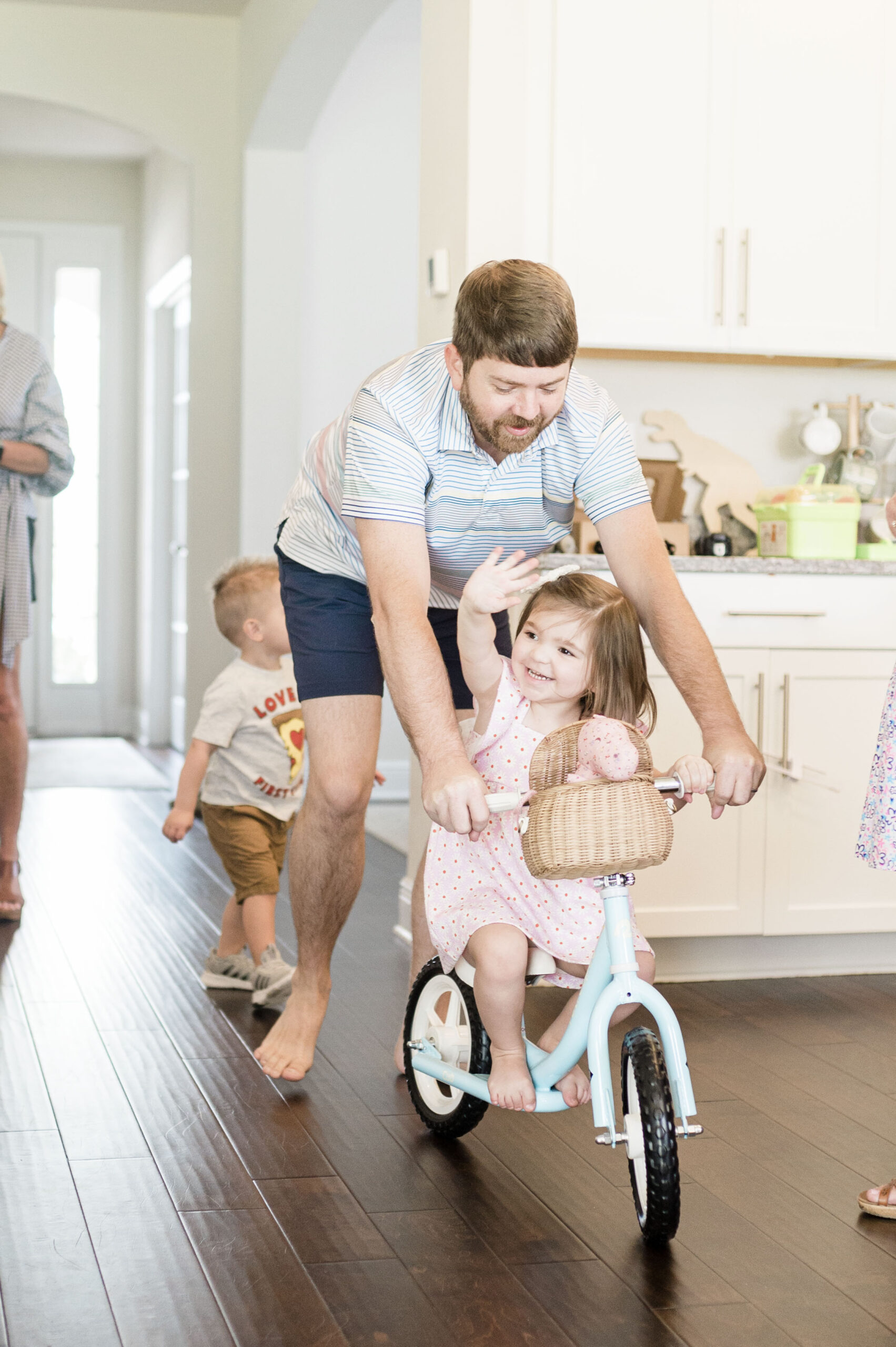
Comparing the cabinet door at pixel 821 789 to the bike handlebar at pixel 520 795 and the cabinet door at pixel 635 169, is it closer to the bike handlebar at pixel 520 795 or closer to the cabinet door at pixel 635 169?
the cabinet door at pixel 635 169

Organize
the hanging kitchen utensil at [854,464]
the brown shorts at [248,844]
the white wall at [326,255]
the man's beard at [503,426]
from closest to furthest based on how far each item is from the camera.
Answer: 1. the man's beard at [503,426]
2. the brown shorts at [248,844]
3. the hanging kitchen utensil at [854,464]
4. the white wall at [326,255]

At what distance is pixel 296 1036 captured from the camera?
235cm

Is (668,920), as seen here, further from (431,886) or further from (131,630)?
(131,630)

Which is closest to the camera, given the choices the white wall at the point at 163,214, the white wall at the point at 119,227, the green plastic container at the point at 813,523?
the green plastic container at the point at 813,523

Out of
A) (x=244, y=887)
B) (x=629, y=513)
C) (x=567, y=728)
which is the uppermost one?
(x=629, y=513)

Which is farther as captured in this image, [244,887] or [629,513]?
[244,887]

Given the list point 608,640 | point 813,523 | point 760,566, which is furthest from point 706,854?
point 608,640

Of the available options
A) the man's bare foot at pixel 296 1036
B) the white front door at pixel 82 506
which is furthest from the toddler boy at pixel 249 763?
the white front door at pixel 82 506

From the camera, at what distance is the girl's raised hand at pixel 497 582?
1604mm

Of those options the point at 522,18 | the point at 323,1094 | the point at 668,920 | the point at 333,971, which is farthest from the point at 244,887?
the point at 522,18

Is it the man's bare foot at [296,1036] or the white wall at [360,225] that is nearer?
the man's bare foot at [296,1036]

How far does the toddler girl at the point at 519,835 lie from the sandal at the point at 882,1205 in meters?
0.38

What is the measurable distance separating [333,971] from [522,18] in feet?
6.57

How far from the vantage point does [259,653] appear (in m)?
2.92
